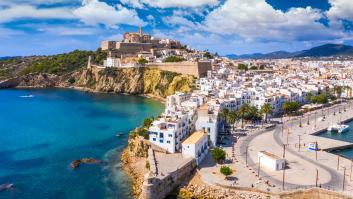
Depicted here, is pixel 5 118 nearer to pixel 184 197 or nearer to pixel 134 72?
pixel 134 72

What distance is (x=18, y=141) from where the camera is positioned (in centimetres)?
5428

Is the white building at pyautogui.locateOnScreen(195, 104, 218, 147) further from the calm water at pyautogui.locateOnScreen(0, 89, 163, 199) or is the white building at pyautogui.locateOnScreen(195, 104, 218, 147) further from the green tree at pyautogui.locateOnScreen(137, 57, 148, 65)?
the green tree at pyautogui.locateOnScreen(137, 57, 148, 65)

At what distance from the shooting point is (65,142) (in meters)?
52.6

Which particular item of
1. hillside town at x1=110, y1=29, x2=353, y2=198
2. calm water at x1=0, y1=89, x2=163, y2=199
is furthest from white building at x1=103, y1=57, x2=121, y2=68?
hillside town at x1=110, y1=29, x2=353, y2=198

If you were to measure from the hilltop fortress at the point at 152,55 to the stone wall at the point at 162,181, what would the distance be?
6372 cm

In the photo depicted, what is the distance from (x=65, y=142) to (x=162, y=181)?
83.1 ft

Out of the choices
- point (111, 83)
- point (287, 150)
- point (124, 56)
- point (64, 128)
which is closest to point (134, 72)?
point (111, 83)

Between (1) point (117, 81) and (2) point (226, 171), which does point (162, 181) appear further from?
(1) point (117, 81)

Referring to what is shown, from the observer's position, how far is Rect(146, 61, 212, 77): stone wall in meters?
97.8

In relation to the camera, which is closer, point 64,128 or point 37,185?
point 37,185

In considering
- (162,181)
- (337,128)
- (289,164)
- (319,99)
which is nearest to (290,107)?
(337,128)

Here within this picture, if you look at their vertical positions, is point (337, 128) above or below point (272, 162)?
above

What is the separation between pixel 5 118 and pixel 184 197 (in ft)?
180

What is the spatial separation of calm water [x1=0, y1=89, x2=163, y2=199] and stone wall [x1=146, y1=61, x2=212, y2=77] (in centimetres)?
1431
